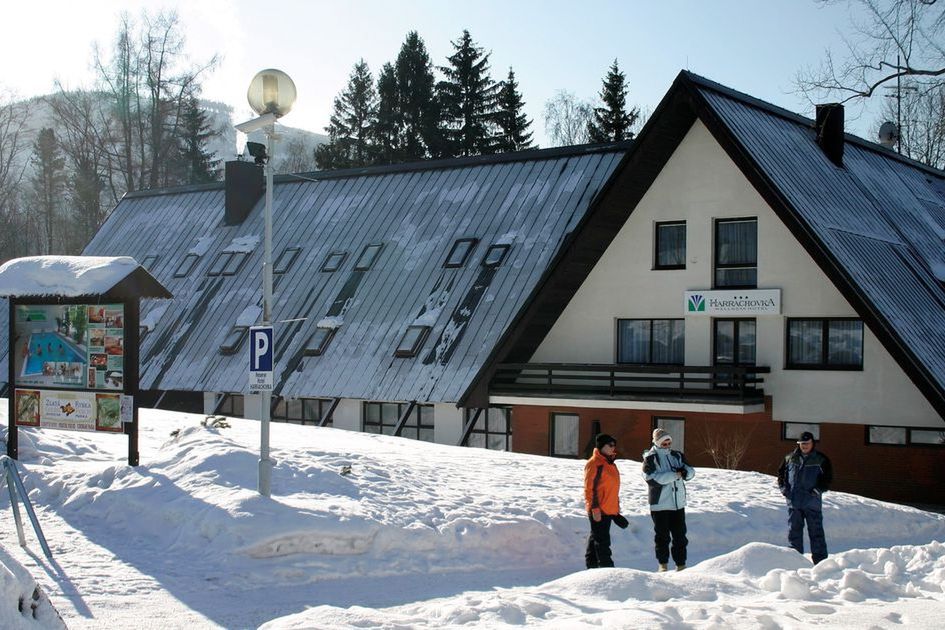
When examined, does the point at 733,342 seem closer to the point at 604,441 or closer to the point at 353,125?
the point at 604,441

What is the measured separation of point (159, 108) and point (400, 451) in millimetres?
44586

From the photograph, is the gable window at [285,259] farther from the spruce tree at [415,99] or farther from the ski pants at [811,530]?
the spruce tree at [415,99]

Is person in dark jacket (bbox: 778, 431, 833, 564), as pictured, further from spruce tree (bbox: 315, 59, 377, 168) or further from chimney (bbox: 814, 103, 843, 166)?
spruce tree (bbox: 315, 59, 377, 168)

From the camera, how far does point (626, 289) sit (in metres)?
28.6

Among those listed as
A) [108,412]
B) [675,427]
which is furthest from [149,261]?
[108,412]

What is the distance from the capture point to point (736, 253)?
2716 cm

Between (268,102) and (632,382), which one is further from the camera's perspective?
(632,382)

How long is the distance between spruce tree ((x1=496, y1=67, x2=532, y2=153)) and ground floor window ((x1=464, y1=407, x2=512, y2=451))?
3734 cm

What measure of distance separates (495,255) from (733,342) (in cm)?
787

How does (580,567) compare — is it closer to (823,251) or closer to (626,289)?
(823,251)

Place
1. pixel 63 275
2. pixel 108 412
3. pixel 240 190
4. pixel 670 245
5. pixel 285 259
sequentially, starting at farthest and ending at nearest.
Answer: pixel 240 190 → pixel 285 259 → pixel 670 245 → pixel 63 275 → pixel 108 412

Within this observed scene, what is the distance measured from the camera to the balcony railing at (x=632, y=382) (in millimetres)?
25750

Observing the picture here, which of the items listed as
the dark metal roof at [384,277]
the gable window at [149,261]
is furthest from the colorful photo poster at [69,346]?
the gable window at [149,261]

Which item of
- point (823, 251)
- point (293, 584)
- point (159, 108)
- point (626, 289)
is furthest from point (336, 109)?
point (293, 584)
